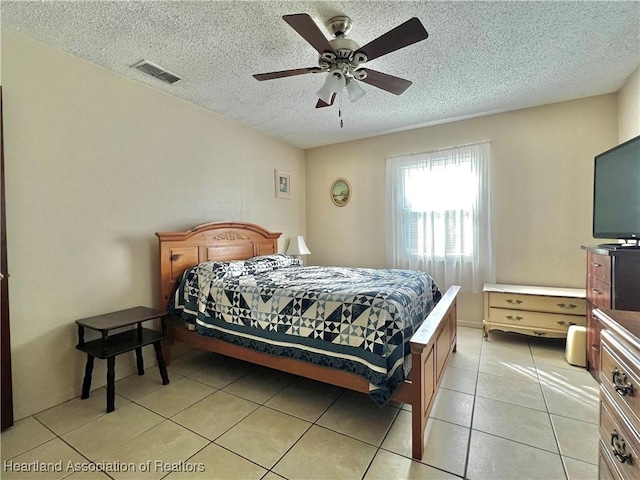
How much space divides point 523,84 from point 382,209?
2.11 metres

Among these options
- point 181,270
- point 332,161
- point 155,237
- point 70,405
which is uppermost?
point 332,161

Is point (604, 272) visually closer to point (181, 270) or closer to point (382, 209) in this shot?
point (382, 209)

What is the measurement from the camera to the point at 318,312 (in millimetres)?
2062

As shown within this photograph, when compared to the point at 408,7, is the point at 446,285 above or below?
below

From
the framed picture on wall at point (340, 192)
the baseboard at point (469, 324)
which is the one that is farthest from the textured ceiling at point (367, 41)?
the baseboard at point (469, 324)

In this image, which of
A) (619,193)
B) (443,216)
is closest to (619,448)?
(619,193)

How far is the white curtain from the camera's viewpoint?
12.0 feet

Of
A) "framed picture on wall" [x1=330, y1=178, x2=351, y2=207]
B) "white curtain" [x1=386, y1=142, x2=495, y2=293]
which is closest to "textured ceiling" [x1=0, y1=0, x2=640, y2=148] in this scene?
"white curtain" [x1=386, y1=142, x2=495, y2=293]

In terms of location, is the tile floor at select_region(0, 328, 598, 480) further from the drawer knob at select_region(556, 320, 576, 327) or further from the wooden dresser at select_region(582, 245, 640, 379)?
the wooden dresser at select_region(582, 245, 640, 379)

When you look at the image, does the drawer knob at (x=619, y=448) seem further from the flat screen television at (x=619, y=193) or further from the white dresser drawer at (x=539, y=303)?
the white dresser drawer at (x=539, y=303)

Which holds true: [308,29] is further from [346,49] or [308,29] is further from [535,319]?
[535,319]

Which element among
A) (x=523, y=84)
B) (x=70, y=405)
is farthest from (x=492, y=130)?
(x=70, y=405)

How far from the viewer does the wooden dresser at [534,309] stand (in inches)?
117

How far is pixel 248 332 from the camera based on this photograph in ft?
7.72
